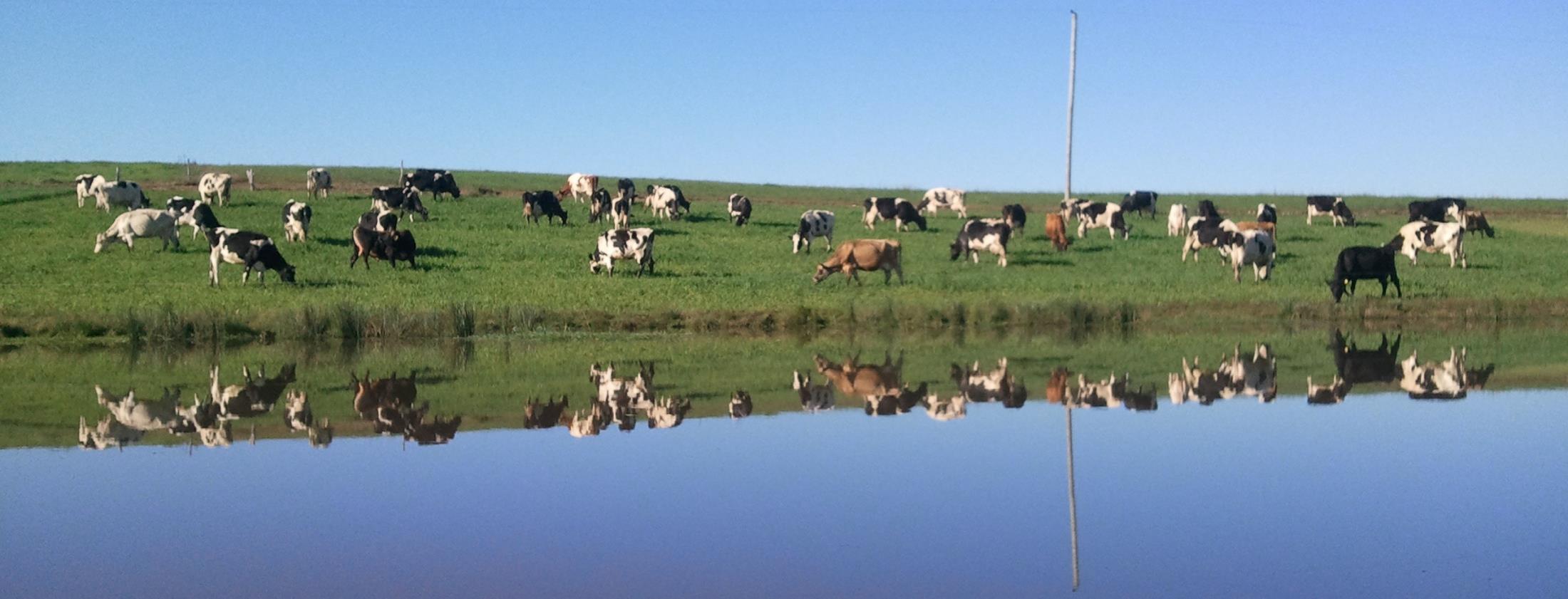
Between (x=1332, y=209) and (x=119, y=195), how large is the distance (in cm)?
4080

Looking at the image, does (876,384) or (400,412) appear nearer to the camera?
(400,412)

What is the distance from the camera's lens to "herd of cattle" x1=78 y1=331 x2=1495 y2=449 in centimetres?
1595

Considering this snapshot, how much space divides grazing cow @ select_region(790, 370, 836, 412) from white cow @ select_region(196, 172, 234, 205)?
34.9m

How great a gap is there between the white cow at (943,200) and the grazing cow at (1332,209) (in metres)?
12.4

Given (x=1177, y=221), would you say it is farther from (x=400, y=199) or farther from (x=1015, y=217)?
(x=400, y=199)

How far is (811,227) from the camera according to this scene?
142 ft

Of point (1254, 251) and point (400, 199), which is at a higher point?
point (400, 199)

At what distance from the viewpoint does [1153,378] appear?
64.5ft

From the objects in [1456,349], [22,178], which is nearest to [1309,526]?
[1456,349]

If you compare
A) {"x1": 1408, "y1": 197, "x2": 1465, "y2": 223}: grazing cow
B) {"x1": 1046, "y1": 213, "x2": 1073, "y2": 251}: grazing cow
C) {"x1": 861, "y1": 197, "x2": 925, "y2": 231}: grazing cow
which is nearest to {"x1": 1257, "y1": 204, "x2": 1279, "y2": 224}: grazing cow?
{"x1": 1408, "y1": 197, "x2": 1465, "y2": 223}: grazing cow

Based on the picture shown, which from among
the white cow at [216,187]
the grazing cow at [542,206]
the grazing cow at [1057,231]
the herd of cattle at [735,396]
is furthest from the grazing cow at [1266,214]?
the white cow at [216,187]

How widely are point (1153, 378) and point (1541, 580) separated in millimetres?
10977

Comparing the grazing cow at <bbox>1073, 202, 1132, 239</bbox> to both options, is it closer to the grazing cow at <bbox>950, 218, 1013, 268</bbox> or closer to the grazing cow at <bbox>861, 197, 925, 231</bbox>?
the grazing cow at <bbox>861, 197, 925, 231</bbox>

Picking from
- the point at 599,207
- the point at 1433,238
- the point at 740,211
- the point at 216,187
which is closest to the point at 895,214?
the point at 740,211
